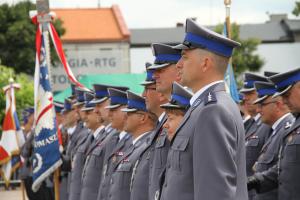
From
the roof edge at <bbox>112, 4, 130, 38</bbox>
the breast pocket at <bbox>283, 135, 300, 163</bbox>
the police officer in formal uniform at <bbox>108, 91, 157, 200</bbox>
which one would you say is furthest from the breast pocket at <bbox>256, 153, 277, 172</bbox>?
the roof edge at <bbox>112, 4, 130, 38</bbox>

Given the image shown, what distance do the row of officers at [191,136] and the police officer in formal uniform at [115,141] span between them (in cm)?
1

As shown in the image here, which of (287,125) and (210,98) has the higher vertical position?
(210,98)

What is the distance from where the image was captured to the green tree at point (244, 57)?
41.9 m

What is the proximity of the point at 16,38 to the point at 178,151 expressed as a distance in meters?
38.9

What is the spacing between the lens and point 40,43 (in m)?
11.8

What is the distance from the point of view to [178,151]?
434 cm

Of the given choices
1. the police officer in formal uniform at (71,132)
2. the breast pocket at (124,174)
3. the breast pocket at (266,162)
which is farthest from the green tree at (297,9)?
the breast pocket at (124,174)

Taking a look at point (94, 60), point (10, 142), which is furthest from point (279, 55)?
point (10, 142)

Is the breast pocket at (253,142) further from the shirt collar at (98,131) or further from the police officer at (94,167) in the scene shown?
the shirt collar at (98,131)

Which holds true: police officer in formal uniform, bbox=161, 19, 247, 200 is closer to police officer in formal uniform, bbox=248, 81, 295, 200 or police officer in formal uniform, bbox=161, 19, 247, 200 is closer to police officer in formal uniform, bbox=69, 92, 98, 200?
police officer in formal uniform, bbox=248, 81, 295, 200

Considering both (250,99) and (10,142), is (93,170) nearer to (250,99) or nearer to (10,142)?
(250,99)

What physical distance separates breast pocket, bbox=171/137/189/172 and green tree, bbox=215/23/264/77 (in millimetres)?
37365

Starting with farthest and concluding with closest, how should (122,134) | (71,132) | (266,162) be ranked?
(71,132) < (122,134) < (266,162)

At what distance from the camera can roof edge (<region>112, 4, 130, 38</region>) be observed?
162ft
